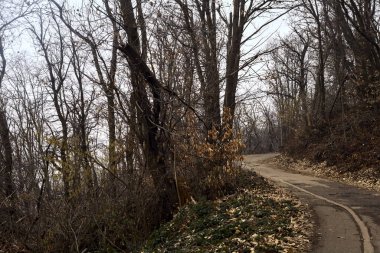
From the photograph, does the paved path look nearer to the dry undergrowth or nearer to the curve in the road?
the curve in the road

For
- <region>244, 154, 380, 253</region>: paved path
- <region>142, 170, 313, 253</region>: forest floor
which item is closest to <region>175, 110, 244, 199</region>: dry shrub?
<region>142, 170, 313, 253</region>: forest floor

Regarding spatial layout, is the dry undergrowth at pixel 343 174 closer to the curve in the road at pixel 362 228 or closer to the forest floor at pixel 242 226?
the curve in the road at pixel 362 228

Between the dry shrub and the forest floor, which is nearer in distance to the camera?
the forest floor

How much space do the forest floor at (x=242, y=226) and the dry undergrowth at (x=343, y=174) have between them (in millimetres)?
4028

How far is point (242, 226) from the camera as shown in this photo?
10648 millimetres

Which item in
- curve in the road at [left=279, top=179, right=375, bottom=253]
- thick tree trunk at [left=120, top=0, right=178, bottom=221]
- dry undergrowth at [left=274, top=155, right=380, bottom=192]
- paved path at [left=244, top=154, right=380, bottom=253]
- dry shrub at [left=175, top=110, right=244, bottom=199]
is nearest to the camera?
curve in the road at [left=279, top=179, right=375, bottom=253]

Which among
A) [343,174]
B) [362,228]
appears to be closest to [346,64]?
[343,174]

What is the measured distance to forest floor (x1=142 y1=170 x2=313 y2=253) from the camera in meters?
9.21

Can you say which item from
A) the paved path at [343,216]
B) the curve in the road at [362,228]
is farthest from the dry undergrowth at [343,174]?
the curve in the road at [362,228]

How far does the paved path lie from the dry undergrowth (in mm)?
945

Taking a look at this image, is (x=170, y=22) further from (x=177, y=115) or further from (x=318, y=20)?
(x=318, y=20)

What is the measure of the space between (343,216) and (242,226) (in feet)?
8.93

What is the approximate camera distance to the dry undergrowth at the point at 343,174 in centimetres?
1753

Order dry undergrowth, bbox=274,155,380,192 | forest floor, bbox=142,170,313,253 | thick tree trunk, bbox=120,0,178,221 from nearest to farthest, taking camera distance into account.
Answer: forest floor, bbox=142,170,313,253
thick tree trunk, bbox=120,0,178,221
dry undergrowth, bbox=274,155,380,192
